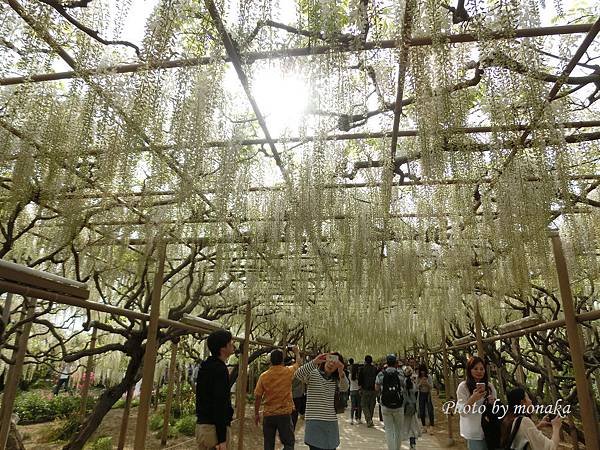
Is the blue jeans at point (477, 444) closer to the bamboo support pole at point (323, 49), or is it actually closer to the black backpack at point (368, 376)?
the bamboo support pole at point (323, 49)

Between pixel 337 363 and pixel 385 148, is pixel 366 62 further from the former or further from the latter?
pixel 337 363

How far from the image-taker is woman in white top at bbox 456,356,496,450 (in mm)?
3498

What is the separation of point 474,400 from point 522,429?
62cm

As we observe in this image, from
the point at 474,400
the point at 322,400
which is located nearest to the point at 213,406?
the point at 322,400

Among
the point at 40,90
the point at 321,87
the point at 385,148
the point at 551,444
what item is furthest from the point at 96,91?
the point at 551,444

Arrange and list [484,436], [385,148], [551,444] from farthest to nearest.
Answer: [385,148] → [484,436] → [551,444]

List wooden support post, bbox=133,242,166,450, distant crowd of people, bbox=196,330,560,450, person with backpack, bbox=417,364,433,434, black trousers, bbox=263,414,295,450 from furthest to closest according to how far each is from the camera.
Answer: person with backpack, bbox=417,364,433,434
black trousers, bbox=263,414,295,450
wooden support post, bbox=133,242,166,450
distant crowd of people, bbox=196,330,560,450

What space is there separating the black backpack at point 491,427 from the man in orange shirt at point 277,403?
7.28ft

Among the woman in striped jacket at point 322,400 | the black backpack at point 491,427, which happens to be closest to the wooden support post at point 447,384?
the woman in striped jacket at point 322,400

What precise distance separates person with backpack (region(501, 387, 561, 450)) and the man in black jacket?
6.71 ft

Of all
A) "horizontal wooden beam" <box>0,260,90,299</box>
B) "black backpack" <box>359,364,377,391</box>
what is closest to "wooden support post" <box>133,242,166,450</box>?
"horizontal wooden beam" <box>0,260,90,299</box>

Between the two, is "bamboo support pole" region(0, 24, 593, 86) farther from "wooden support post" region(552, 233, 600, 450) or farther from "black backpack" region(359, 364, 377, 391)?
"black backpack" region(359, 364, 377, 391)

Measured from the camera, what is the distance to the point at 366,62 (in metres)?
2.97

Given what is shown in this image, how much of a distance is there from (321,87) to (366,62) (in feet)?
1.19
